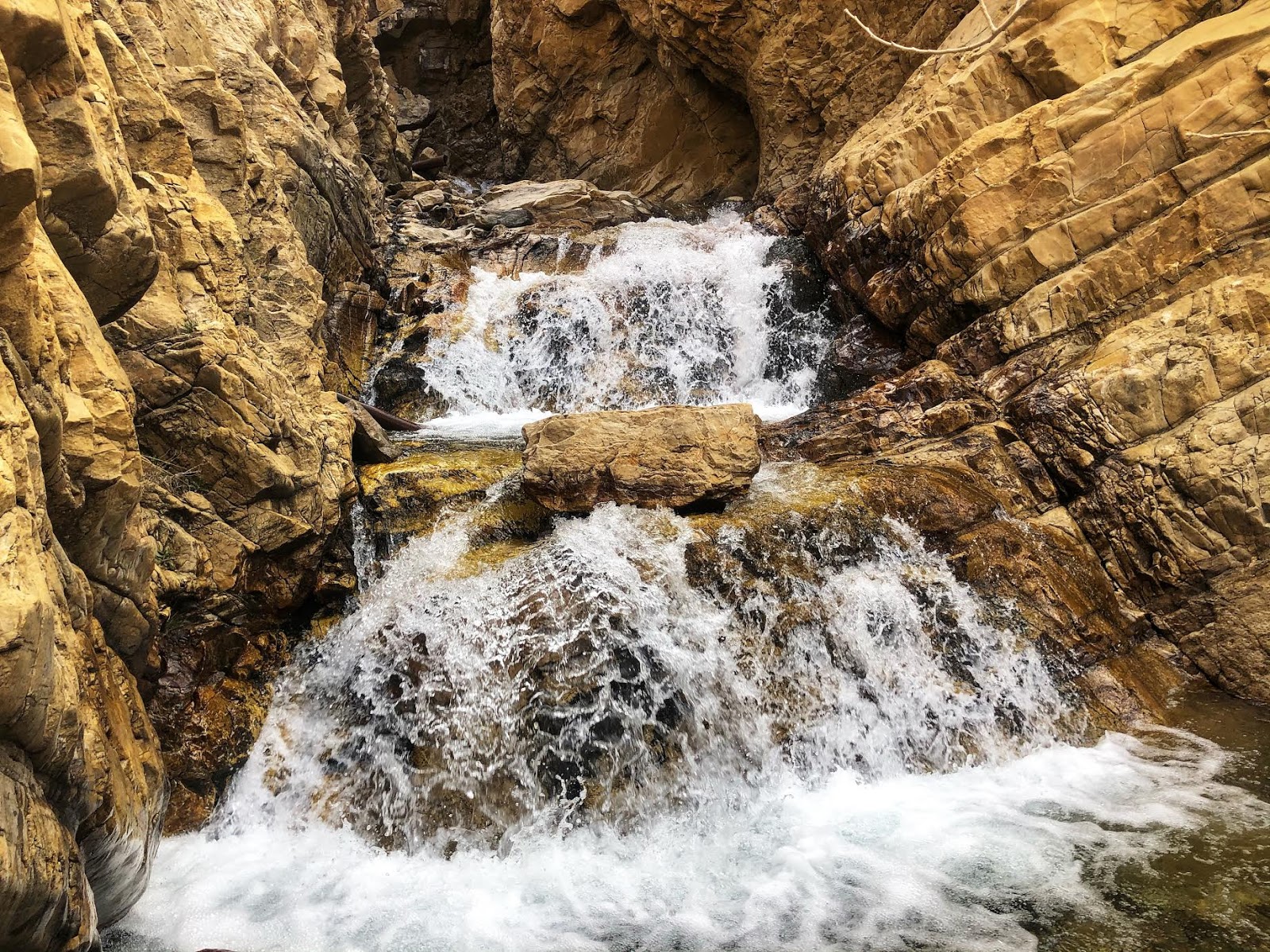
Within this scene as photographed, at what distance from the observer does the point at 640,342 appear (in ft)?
43.4

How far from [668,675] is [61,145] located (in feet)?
17.2

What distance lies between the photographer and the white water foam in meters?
4.54

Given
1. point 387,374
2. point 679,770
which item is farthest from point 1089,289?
point 387,374

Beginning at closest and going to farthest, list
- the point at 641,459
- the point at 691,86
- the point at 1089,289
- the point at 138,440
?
the point at 138,440, the point at 641,459, the point at 1089,289, the point at 691,86

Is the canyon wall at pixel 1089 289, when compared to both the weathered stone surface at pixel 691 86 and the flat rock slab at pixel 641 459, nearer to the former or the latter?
the flat rock slab at pixel 641 459

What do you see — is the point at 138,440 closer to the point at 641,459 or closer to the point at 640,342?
the point at 641,459

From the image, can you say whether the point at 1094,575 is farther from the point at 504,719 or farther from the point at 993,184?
the point at 504,719

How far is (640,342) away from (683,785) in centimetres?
889

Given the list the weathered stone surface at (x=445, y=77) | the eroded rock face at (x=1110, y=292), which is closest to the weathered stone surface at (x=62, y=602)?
the eroded rock face at (x=1110, y=292)

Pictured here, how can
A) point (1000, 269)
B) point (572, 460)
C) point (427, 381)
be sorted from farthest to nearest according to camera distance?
1. point (427, 381)
2. point (1000, 269)
3. point (572, 460)

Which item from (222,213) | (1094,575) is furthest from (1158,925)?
(222,213)

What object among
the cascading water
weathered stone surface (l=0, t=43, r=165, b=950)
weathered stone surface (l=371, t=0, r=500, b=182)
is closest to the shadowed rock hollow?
weathered stone surface (l=0, t=43, r=165, b=950)

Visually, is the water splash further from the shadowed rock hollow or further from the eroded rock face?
the eroded rock face

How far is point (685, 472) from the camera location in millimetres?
7746
